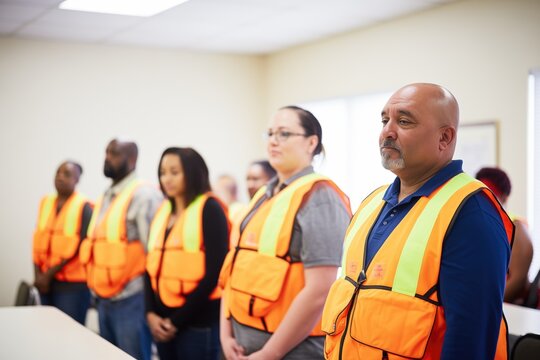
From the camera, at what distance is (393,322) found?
5.82 feet

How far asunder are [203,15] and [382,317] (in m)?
4.12

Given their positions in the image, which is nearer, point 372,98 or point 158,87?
point 372,98

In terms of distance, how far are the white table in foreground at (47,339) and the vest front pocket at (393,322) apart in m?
0.91

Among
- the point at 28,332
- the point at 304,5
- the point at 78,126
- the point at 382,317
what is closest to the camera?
the point at 382,317

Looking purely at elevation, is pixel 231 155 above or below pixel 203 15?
below

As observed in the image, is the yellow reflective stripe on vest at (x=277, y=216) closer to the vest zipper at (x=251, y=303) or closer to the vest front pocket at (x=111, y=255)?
the vest zipper at (x=251, y=303)

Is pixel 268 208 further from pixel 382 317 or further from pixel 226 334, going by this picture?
pixel 382 317

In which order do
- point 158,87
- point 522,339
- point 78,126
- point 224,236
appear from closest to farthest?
1. point 522,339
2. point 224,236
3. point 78,126
4. point 158,87

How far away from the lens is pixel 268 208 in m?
2.75

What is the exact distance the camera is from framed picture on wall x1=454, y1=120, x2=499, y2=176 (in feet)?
16.1

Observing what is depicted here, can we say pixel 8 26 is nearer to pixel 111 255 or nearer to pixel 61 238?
pixel 61 238

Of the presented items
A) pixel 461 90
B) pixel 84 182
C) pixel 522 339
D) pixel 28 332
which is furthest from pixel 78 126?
pixel 522 339

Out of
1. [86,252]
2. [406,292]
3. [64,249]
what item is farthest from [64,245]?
[406,292]

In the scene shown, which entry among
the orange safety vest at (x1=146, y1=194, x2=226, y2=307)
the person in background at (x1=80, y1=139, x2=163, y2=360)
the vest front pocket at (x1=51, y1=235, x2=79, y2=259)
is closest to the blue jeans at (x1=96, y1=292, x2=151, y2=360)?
the person in background at (x1=80, y1=139, x2=163, y2=360)
